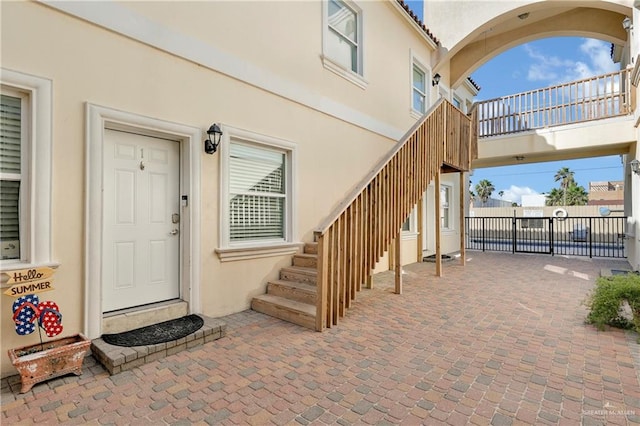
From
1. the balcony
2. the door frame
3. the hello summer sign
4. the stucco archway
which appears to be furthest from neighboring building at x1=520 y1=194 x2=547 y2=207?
the hello summer sign

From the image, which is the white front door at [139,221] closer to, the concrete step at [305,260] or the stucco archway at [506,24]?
the concrete step at [305,260]

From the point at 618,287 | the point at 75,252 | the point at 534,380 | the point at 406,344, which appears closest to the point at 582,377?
the point at 534,380

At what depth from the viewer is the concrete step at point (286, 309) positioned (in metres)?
3.89

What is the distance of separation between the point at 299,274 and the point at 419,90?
6676 mm

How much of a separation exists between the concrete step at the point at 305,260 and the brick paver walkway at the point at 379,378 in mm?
964

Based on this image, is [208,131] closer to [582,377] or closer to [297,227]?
[297,227]

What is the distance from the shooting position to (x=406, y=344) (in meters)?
3.35

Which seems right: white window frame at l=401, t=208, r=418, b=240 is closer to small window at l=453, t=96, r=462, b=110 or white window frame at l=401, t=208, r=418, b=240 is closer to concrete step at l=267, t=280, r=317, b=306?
concrete step at l=267, t=280, r=317, b=306

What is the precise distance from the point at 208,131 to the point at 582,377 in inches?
171

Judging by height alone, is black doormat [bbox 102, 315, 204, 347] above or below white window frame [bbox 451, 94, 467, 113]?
below

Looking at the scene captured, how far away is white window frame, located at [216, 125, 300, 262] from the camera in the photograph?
13.7 feet

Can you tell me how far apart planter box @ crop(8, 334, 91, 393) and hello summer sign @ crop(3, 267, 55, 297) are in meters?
0.47

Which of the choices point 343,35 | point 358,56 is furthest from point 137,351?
point 358,56

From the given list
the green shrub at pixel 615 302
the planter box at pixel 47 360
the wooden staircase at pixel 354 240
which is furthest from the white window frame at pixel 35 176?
the green shrub at pixel 615 302
